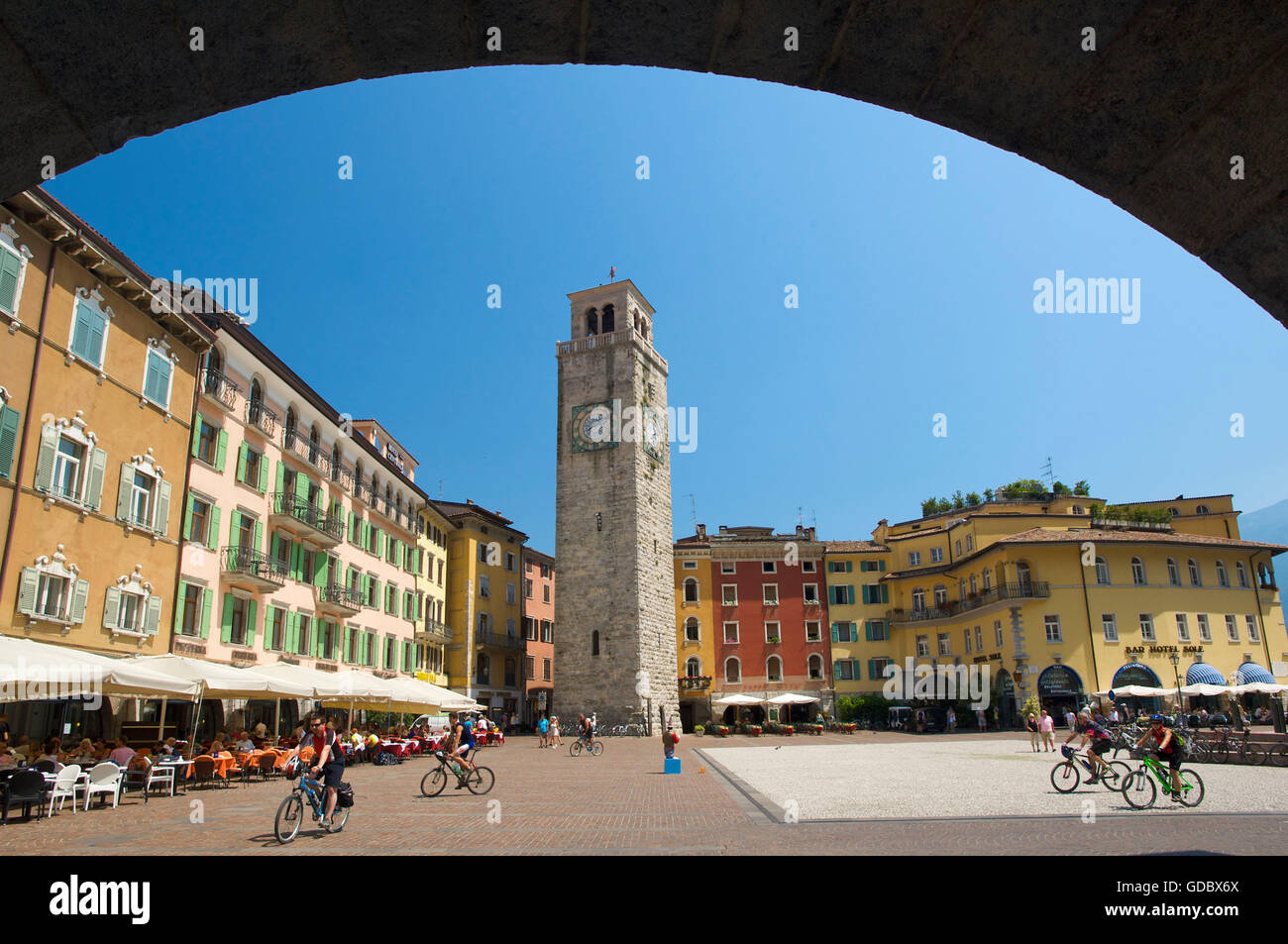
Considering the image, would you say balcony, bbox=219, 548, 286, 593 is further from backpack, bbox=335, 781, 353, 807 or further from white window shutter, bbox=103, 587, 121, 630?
backpack, bbox=335, 781, 353, 807

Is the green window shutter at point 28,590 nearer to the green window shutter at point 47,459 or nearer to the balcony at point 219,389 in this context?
the green window shutter at point 47,459

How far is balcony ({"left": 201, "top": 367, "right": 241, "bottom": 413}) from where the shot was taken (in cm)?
2433

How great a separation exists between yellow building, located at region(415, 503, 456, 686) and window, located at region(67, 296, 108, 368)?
24350 mm

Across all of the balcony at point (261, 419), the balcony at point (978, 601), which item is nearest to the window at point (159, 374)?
the balcony at point (261, 419)

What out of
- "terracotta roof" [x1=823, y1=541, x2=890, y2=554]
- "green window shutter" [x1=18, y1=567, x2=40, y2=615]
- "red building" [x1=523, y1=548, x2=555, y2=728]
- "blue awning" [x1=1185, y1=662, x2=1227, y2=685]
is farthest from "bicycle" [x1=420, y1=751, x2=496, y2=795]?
"terracotta roof" [x1=823, y1=541, x2=890, y2=554]

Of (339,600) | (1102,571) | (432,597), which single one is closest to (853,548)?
(1102,571)

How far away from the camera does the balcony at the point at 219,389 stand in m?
24.3

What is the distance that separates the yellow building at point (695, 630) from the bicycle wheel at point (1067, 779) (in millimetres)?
36423

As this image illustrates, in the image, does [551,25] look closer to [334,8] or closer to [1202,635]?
[334,8]
